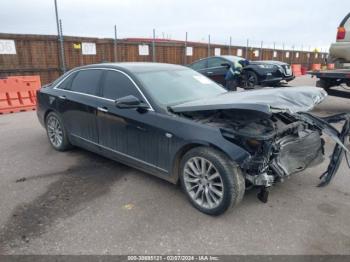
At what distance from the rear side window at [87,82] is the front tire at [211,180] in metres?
1.97

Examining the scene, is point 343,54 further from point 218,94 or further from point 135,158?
point 135,158

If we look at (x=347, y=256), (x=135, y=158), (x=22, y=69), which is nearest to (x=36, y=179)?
(x=135, y=158)

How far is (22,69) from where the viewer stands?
40.9 ft

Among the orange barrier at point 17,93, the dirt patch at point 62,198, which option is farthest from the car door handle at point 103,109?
the orange barrier at point 17,93

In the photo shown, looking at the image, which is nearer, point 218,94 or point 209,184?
point 209,184

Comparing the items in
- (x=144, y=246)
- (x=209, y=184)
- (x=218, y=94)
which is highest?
(x=218, y=94)

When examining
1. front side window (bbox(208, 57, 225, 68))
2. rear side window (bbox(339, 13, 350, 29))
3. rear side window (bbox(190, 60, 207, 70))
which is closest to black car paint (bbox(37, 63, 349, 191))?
rear side window (bbox(339, 13, 350, 29))

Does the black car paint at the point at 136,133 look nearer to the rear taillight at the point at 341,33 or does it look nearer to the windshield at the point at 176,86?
the windshield at the point at 176,86

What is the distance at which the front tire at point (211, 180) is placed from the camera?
3213 millimetres

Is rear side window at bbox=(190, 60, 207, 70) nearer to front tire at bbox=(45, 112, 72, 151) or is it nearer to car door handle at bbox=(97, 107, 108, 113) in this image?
front tire at bbox=(45, 112, 72, 151)

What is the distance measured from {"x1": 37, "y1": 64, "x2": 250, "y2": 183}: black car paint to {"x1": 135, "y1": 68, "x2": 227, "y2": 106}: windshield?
146 millimetres

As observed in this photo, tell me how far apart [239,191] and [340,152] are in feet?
5.17

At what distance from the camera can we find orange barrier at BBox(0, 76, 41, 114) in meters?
9.41

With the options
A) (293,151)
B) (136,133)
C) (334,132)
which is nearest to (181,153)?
(136,133)
